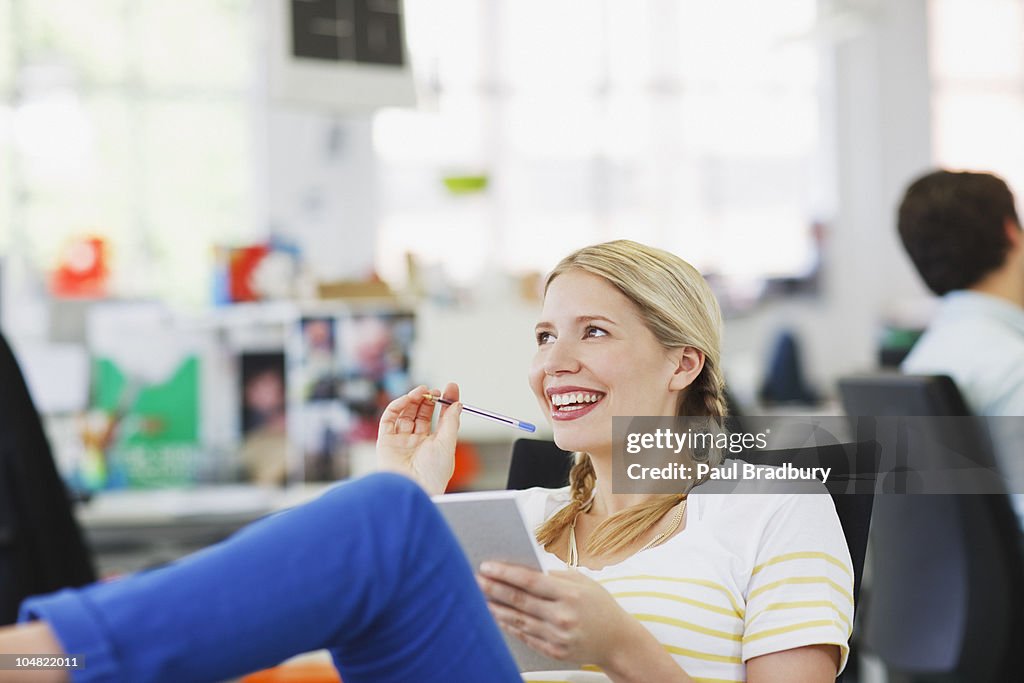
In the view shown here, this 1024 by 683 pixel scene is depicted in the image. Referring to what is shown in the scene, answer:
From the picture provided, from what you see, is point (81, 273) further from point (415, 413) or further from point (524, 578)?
point (524, 578)

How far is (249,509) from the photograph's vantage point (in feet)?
9.75

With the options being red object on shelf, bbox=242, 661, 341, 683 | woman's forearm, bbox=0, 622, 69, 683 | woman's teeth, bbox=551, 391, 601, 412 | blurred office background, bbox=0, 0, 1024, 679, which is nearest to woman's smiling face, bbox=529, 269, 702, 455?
woman's teeth, bbox=551, 391, 601, 412

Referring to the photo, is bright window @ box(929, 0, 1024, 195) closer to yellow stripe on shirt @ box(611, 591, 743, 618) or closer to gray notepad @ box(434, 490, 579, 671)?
yellow stripe on shirt @ box(611, 591, 743, 618)

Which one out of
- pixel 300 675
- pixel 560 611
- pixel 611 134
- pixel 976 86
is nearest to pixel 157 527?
pixel 300 675

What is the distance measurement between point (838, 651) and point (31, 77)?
502 centimetres

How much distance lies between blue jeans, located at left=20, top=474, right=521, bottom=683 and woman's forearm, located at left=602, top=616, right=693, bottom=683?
0.09m

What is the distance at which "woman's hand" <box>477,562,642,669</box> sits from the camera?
2.97 ft

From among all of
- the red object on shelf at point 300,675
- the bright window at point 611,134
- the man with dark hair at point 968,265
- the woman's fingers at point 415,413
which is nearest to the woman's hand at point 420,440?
the woman's fingers at point 415,413

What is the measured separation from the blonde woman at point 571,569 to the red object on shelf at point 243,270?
251 cm

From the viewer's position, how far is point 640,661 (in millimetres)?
941

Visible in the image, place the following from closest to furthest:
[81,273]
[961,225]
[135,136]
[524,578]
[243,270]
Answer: [524,578] → [961,225] → [243,270] → [81,273] → [135,136]

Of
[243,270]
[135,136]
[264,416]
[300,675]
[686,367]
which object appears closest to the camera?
[686,367]

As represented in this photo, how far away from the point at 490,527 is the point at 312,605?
0.61 feet

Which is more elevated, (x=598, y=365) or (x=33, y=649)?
(x=598, y=365)
